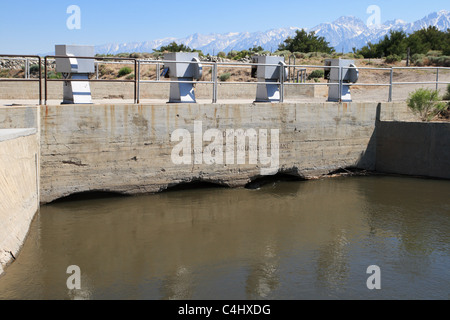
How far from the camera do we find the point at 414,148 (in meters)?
15.2

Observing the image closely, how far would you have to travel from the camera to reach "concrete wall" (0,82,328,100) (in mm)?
17531

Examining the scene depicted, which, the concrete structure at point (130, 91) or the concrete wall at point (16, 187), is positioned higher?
the concrete structure at point (130, 91)

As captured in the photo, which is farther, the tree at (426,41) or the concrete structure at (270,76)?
the tree at (426,41)

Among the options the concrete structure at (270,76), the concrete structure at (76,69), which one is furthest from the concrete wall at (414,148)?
the concrete structure at (76,69)

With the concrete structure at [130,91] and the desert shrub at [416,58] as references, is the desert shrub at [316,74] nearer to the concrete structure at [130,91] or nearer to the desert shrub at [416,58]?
the desert shrub at [416,58]

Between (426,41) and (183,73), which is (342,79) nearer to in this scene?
(183,73)

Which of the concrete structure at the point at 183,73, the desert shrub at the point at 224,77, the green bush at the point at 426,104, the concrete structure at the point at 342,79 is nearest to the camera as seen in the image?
the concrete structure at the point at 183,73

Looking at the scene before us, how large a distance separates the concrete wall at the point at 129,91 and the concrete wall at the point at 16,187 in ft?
24.3

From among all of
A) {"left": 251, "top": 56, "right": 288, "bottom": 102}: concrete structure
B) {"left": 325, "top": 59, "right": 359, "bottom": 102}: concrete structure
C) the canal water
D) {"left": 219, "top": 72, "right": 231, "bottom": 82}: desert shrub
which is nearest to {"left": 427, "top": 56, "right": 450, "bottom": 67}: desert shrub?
{"left": 219, "top": 72, "right": 231, "bottom": 82}: desert shrub

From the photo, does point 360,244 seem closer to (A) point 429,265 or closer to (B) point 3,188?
(A) point 429,265

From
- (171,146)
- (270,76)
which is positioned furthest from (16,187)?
(270,76)

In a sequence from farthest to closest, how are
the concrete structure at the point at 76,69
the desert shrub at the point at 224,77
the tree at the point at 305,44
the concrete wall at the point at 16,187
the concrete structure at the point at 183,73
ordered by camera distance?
1. the tree at the point at 305,44
2. the desert shrub at the point at 224,77
3. the concrete structure at the point at 183,73
4. the concrete structure at the point at 76,69
5. the concrete wall at the point at 16,187

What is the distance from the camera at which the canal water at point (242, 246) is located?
295 inches
